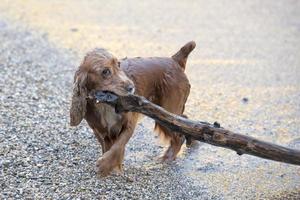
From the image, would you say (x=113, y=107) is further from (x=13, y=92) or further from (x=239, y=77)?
(x=239, y=77)

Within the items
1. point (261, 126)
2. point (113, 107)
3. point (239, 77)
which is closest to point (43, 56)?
point (239, 77)

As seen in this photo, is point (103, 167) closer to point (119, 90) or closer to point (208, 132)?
point (119, 90)

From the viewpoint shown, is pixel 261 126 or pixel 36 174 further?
pixel 261 126

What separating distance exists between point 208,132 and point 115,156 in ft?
2.57

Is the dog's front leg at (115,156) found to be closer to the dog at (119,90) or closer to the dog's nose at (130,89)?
the dog at (119,90)

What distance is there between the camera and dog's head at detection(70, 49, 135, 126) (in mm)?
4539

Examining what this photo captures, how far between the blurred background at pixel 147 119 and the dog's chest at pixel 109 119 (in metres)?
0.44

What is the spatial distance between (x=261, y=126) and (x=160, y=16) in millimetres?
4806

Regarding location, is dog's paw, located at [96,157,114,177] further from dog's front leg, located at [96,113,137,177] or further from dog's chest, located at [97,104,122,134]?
dog's chest, located at [97,104,122,134]

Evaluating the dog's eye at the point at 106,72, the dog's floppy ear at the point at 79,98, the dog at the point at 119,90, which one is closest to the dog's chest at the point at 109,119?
the dog at the point at 119,90

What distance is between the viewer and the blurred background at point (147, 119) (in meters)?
4.97

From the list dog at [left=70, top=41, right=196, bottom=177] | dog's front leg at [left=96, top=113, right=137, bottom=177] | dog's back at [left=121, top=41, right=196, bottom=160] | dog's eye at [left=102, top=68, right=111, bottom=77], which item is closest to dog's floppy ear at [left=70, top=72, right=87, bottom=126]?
dog at [left=70, top=41, right=196, bottom=177]

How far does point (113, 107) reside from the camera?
4.66 m

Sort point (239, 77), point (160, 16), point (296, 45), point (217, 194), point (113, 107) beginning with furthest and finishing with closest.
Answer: point (160, 16) < point (296, 45) < point (239, 77) < point (217, 194) < point (113, 107)
